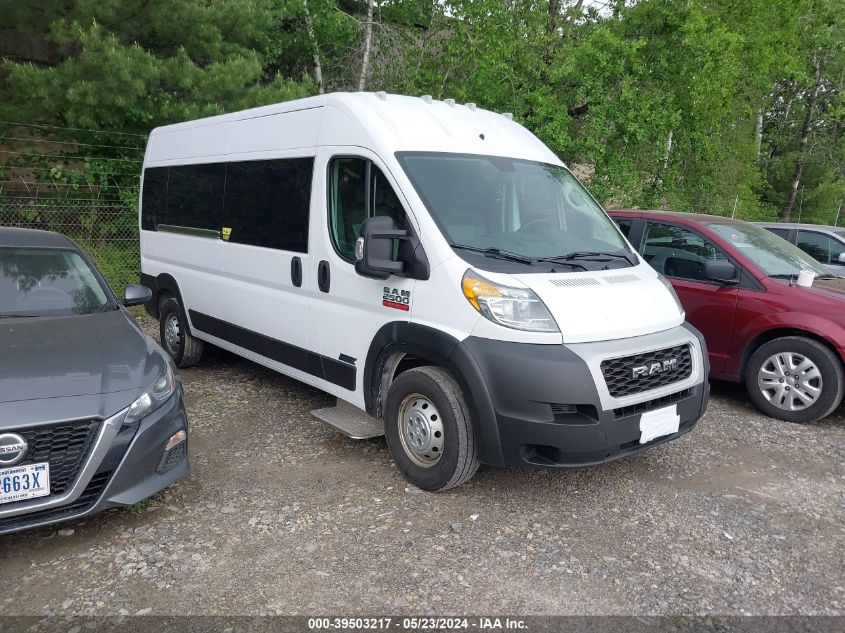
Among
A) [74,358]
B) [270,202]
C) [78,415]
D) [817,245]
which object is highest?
[270,202]

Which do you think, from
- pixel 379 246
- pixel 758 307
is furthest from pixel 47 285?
pixel 758 307

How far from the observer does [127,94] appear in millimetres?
8781

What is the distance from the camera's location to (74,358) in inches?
139

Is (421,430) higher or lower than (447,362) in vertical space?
lower

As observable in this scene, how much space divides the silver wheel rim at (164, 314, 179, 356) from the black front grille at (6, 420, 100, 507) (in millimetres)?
3695

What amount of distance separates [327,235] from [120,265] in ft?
21.6

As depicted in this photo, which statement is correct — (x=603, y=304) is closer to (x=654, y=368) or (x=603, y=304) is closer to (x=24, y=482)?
(x=654, y=368)

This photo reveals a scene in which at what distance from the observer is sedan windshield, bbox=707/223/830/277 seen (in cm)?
592

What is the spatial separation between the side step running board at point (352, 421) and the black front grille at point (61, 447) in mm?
1672

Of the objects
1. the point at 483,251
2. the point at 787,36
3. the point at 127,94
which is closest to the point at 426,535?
the point at 483,251

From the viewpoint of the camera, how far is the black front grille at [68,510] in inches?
120

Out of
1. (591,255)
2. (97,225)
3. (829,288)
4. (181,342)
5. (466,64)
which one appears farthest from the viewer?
(466,64)

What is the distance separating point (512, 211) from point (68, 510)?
10.0 ft

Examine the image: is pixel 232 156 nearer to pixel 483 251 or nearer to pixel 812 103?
pixel 483 251
